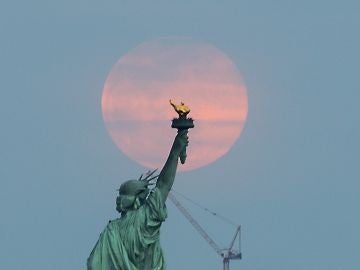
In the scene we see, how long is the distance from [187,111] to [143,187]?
1971mm

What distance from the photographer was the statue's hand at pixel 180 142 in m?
46.4

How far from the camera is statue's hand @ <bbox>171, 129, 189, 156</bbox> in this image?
46.4m

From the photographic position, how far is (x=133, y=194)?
1852 inches

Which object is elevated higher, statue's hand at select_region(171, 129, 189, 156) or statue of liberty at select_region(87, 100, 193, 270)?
statue's hand at select_region(171, 129, 189, 156)

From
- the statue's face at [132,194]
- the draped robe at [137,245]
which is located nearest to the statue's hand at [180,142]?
the draped robe at [137,245]

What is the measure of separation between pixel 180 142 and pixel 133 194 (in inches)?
59.1

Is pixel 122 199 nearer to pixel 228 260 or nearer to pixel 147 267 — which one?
pixel 147 267

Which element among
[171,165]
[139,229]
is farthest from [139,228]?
[171,165]

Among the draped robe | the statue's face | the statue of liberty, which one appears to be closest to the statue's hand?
the statue of liberty

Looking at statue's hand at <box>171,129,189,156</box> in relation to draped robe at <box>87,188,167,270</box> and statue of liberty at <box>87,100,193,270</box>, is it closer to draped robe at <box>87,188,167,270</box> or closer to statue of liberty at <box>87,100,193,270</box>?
statue of liberty at <box>87,100,193,270</box>

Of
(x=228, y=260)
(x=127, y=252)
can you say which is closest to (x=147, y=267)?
(x=127, y=252)

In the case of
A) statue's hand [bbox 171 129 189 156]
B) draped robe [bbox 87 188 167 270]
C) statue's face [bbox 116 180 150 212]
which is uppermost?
statue's hand [bbox 171 129 189 156]

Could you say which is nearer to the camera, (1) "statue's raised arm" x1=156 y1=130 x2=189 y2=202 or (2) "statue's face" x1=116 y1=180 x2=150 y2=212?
(1) "statue's raised arm" x1=156 y1=130 x2=189 y2=202

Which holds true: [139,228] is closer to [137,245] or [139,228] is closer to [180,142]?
[137,245]
